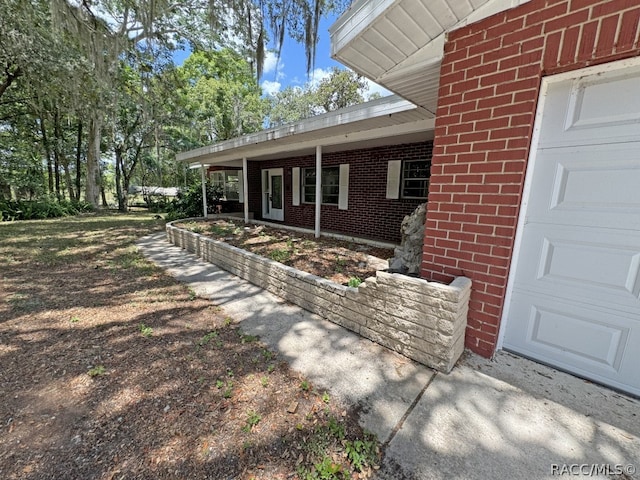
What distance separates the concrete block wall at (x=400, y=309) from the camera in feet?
6.82

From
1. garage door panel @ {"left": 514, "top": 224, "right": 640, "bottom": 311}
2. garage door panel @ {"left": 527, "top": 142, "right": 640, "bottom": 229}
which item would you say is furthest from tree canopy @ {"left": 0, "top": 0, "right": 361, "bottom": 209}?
garage door panel @ {"left": 514, "top": 224, "right": 640, "bottom": 311}

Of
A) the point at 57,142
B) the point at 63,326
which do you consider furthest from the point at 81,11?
the point at 57,142

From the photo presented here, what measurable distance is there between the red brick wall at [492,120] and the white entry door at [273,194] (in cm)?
791

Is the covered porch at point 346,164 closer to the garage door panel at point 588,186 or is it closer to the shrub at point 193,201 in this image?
the garage door panel at point 588,186

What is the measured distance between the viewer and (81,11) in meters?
5.24

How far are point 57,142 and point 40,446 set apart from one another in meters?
20.9

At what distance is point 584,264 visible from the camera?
1.91m

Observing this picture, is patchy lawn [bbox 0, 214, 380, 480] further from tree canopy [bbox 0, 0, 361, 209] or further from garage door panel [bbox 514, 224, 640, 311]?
tree canopy [bbox 0, 0, 361, 209]

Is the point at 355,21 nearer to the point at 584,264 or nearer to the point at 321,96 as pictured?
the point at 584,264

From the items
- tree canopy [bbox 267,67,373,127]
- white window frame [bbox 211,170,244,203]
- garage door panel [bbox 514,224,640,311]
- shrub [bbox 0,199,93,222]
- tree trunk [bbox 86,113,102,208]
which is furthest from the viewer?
tree canopy [bbox 267,67,373,127]

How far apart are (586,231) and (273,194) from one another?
936 cm

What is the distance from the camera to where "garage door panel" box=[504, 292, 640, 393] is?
1845mm

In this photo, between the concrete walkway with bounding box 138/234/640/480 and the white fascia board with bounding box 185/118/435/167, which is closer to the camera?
the concrete walkway with bounding box 138/234/640/480

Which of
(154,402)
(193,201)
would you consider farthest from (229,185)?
(154,402)
